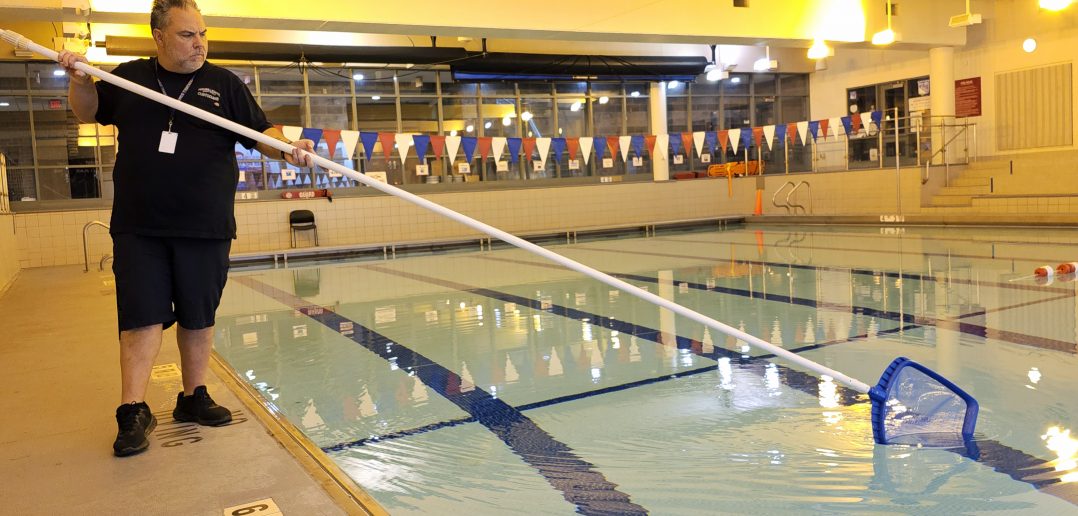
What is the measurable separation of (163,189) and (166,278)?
270 mm

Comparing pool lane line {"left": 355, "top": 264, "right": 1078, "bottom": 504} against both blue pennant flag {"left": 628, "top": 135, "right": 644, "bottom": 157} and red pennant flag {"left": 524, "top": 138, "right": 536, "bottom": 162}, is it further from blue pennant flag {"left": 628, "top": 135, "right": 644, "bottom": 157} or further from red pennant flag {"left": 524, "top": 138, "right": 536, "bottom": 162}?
blue pennant flag {"left": 628, "top": 135, "right": 644, "bottom": 157}

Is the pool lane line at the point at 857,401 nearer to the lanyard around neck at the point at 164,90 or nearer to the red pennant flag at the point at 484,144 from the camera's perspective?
the lanyard around neck at the point at 164,90

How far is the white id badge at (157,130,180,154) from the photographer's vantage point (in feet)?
7.72

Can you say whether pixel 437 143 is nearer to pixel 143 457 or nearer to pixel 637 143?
pixel 637 143

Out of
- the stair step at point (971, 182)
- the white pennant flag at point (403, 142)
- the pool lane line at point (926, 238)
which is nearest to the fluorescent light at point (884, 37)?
the pool lane line at point (926, 238)

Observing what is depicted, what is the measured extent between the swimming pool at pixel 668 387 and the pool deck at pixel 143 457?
27 cm

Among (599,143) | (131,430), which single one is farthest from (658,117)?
(131,430)

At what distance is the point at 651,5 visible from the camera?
10867 mm

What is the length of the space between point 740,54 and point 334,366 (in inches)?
586

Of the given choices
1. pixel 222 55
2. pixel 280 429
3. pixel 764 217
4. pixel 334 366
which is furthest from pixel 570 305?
pixel 764 217

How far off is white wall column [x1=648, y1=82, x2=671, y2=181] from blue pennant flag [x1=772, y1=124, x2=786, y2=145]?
7.29 ft

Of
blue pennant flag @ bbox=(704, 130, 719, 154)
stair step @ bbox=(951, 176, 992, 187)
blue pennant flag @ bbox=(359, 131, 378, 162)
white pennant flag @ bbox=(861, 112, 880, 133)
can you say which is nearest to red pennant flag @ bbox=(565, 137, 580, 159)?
blue pennant flag @ bbox=(704, 130, 719, 154)

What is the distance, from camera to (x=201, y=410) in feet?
8.71

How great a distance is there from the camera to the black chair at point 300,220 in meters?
12.9
